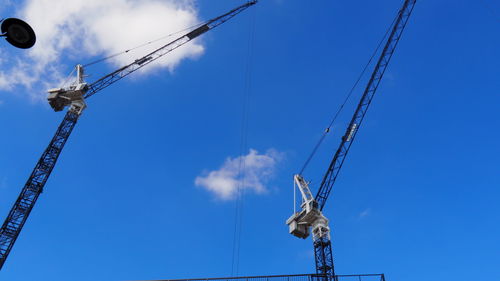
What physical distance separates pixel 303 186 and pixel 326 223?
8.87m

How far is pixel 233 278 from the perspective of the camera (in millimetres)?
39250

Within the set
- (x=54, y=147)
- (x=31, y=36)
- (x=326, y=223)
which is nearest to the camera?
(x=31, y=36)

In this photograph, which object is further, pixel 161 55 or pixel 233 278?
pixel 161 55

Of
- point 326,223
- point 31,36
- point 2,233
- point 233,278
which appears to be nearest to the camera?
point 31,36

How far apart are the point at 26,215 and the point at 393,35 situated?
2598 inches

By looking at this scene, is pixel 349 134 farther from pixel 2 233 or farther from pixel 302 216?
pixel 2 233

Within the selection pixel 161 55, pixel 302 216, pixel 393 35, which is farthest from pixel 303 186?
pixel 161 55

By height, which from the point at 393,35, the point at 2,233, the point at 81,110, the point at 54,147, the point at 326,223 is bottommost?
the point at 2,233

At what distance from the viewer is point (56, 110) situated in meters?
73.2

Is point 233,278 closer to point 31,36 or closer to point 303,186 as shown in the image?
point 31,36

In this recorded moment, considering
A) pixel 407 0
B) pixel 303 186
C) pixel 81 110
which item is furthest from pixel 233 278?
pixel 407 0

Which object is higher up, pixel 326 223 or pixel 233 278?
pixel 326 223

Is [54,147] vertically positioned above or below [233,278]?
above

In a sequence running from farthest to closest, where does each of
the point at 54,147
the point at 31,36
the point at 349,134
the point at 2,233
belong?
the point at 349,134
the point at 54,147
the point at 2,233
the point at 31,36
